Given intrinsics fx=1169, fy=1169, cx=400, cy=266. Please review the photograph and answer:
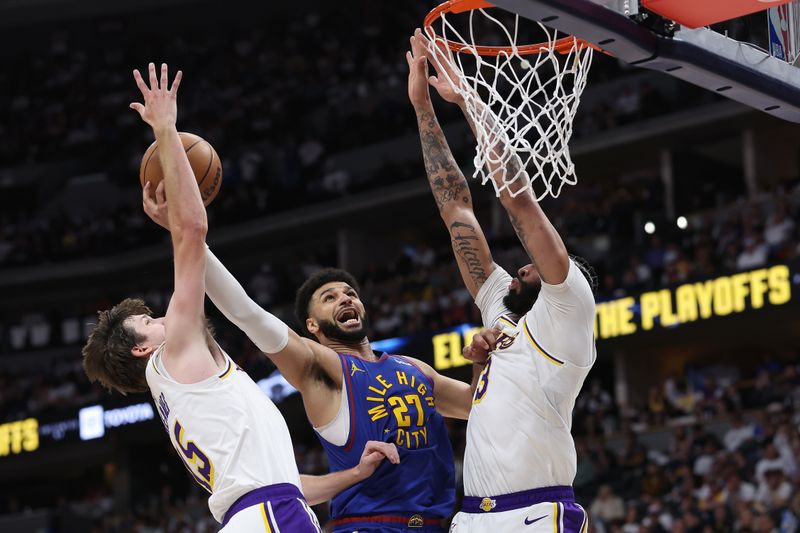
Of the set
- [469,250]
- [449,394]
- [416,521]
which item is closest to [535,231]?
[469,250]

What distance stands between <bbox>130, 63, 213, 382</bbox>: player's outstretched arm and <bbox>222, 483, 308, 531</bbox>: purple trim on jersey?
1.45ft

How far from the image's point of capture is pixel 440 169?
5723 mm

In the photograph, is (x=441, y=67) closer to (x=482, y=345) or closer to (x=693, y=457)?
(x=482, y=345)

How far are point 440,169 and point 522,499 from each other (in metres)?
1.80

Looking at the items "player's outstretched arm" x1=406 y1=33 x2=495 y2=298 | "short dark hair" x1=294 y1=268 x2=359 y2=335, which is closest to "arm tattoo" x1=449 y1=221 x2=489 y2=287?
"player's outstretched arm" x1=406 y1=33 x2=495 y2=298

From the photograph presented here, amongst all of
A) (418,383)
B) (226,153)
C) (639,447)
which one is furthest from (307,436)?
(418,383)

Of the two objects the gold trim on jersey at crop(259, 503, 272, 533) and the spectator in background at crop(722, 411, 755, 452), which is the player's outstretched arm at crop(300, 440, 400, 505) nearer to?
the gold trim on jersey at crop(259, 503, 272, 533)

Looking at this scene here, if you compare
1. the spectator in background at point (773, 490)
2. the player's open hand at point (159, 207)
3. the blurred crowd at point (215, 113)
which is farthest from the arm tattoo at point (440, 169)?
the blurred crowd at point (215, 113)

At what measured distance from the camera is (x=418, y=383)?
17.0 ft

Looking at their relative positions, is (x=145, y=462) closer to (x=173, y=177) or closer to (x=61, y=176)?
(x=61, y=176)

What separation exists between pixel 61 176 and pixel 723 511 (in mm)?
18870

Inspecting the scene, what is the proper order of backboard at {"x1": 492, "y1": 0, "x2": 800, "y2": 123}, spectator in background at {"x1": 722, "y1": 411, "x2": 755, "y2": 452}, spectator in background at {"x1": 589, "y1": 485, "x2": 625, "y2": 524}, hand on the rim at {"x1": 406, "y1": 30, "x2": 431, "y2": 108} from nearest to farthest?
1. backboard at {"x1": 492, "y1": 0, "x2": 800, "y2": 123}
2. hand on the rim at {"x1": 406, "y1": 30, "x2": 431, "y2": 108}
3. spectator in background at {"x1": 589, "y1": 485, "x2": 625, "y2": 524}
4. spectator in background at {"x1": 722, "y1": 411, "x2": 755, "y2": 452}

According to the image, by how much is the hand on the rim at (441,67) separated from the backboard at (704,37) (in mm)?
1184

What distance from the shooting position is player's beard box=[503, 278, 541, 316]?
503cm
